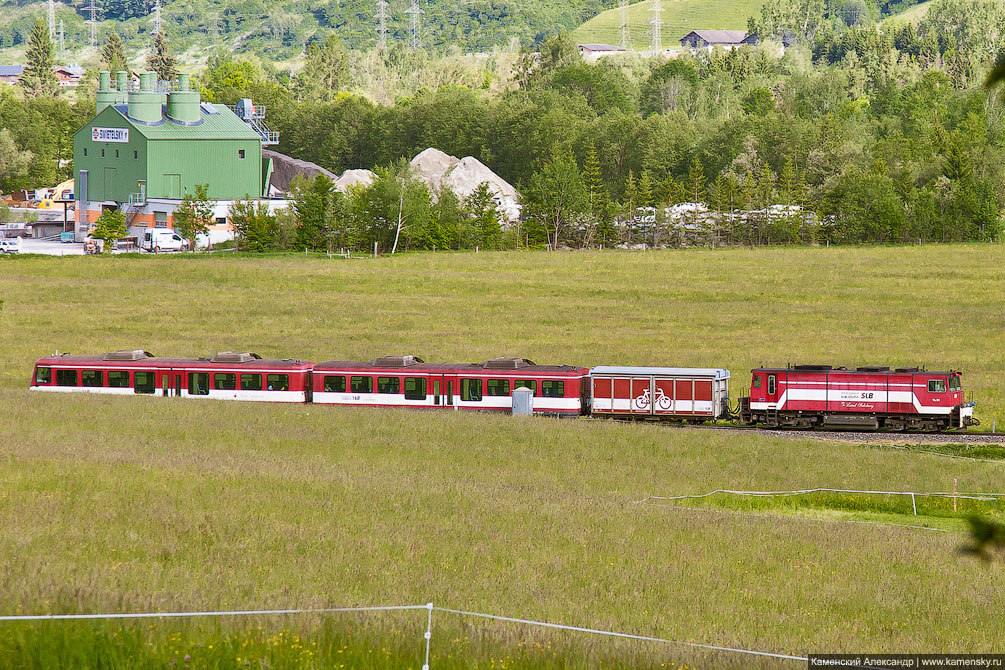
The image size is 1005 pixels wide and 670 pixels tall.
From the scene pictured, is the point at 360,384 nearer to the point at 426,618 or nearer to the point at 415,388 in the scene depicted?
the point at 415,388

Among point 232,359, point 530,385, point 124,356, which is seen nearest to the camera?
point 530,385

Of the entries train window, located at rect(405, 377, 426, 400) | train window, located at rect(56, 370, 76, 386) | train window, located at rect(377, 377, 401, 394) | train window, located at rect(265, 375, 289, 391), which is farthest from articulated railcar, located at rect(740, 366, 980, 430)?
train window, located at rect(56, 370, 76, 386)

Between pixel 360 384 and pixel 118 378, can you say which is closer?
pixel 360 384

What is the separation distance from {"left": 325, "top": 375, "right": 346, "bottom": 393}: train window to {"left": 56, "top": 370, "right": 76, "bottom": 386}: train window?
12.4 metres

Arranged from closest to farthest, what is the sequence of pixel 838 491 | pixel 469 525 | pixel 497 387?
pixel 469 525 < pixel 838 491 < pixel 497 387

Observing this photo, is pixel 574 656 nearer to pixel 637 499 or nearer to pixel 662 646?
pixel 662 646

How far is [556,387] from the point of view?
5103 centimetres

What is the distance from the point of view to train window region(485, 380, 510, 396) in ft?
169

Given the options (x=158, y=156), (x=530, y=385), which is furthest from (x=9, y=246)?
(x=530, y=385)

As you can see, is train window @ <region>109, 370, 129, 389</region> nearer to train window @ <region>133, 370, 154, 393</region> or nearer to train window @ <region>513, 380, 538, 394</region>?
train window @ <region>133, 370, 154, 393</region>

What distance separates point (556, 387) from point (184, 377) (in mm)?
17503

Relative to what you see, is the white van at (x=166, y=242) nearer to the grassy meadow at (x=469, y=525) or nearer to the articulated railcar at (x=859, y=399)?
the grassy meadow at (x=469, y=525)

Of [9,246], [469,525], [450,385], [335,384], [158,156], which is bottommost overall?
[469,525]

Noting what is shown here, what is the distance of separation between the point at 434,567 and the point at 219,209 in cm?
12764
